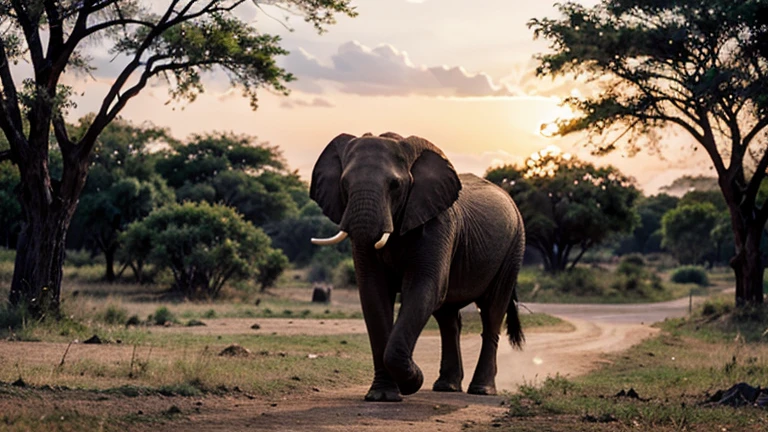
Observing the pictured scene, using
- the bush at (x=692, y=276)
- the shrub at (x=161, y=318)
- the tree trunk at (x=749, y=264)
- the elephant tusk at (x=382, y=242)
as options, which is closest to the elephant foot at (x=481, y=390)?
the elephant tusk at (x=382, y=242)

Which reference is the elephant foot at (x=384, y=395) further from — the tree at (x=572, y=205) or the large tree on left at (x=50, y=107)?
the tree at (x=572, y=205)

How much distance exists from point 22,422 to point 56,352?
7110 mm

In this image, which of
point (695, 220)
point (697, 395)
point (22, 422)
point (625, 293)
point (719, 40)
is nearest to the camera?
point (22, 422)

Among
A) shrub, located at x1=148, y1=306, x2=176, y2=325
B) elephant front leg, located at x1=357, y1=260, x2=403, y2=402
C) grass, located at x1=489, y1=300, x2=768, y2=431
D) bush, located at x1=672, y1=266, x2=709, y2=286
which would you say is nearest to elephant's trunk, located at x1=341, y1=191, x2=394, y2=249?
elephant front leg, located at x1=357, y1=260, x2=403, y2=402

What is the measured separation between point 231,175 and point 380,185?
48.4 metres

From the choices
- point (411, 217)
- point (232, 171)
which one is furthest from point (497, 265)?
point (232, 171)

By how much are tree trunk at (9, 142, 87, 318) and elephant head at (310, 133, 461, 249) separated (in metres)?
A: 9.96

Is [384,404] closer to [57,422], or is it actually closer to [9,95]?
[57,422]

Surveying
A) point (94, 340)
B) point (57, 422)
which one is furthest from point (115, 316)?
point (57, 422)

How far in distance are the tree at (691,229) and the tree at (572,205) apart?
25.3 metres

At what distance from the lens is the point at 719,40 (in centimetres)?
2633

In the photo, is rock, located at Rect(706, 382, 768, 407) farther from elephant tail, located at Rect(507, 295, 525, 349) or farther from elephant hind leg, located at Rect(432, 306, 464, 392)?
elephant tail, located at Rect(507, 295, 525, 349)

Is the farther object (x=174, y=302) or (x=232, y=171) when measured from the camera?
(x=232, y=171)

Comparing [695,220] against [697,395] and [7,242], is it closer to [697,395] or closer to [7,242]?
[7,242]
